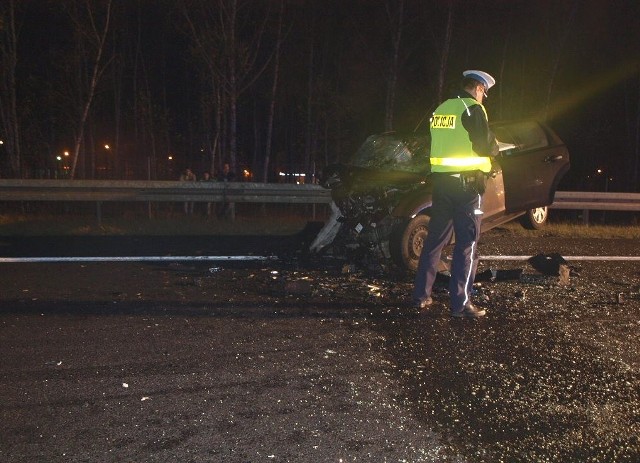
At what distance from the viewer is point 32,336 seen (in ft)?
12.8

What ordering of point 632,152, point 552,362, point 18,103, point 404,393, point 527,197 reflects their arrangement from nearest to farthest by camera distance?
point 404,393 → point 552,362 → point 527,197 → point 18,103 → point 632,152

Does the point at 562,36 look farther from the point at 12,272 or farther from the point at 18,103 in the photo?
the point at 12,272

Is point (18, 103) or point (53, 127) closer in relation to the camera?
point (18, 103)

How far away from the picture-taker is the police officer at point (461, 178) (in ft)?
14.7

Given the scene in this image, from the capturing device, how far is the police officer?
4473 mm

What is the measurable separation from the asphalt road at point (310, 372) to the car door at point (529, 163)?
5.17ft

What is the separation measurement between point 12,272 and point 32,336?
2.46m

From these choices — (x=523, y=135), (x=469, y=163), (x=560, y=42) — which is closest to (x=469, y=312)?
(x=469, y=163)

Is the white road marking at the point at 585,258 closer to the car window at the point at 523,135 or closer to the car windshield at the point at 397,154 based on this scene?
the car window at the point at 523,135

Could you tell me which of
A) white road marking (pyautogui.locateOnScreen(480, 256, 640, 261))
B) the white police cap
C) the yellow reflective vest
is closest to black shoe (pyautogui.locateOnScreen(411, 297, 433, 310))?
the yellow reflective vest

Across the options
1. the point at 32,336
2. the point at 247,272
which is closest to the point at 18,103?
the point at 247,272

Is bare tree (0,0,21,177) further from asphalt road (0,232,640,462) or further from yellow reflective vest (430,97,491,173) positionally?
yellow reflective vest (430,97,491,173)

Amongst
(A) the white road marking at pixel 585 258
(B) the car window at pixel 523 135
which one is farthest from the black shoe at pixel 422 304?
(B) the car window at pixel 523 135

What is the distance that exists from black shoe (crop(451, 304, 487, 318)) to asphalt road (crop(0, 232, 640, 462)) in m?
0.10
